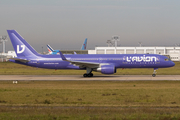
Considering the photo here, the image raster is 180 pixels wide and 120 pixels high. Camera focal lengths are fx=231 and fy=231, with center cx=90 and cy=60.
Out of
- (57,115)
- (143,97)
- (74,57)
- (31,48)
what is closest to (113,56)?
(74,57)

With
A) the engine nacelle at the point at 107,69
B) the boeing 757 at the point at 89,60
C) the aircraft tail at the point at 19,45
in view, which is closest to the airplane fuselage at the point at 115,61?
the boeing 757 at the point at 89,60

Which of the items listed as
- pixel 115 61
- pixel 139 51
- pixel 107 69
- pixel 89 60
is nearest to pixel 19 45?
pixel 89 60

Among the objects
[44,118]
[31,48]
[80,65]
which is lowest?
[44,118]

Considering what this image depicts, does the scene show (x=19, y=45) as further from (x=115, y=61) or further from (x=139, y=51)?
(x=139, y=51)

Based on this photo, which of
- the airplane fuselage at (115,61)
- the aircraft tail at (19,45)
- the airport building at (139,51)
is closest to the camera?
the airplane fuselage at (115,61)

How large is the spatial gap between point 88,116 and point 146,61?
1074 inches

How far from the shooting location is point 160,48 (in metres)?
127

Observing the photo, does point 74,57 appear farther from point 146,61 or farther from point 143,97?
point 143,97

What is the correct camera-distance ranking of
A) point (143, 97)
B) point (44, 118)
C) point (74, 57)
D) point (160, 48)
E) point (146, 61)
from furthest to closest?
point (160, 48)
point (74, 57)
point (146, 61)
point (143, 97)
point (44, 118)

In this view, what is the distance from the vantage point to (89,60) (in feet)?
127

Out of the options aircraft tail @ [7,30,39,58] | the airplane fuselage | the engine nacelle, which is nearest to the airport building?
the airplane fuselage

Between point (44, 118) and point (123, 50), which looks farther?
point (123, 50)

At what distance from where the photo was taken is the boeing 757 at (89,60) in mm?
36906

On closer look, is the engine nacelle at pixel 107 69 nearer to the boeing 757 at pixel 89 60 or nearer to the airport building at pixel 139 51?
the boeing 757 at pixel 89 60
